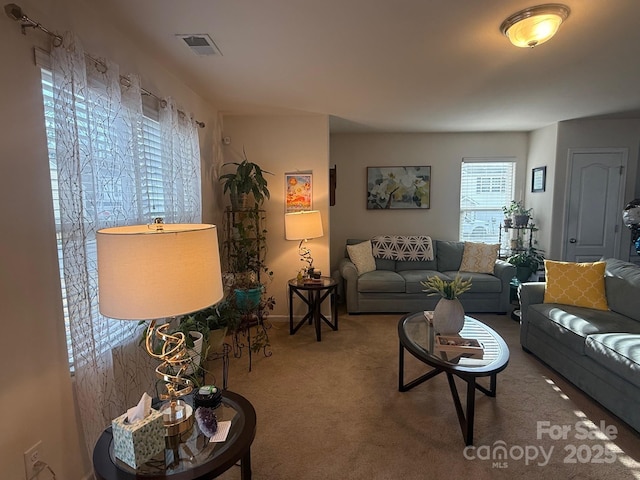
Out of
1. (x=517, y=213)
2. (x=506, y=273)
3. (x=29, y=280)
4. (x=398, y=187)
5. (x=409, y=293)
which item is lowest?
(x=409, y=293)

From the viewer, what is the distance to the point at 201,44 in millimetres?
2090

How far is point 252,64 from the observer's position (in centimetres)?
238

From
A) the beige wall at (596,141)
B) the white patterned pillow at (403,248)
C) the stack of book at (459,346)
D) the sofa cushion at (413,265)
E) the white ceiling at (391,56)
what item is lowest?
the stack of book at (459,346)

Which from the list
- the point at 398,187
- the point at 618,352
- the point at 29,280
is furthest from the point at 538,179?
the point at 29,280

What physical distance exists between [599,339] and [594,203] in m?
2.86

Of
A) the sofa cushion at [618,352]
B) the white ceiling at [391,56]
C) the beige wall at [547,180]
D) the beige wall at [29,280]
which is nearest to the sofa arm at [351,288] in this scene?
the white ceiling at [391,56]

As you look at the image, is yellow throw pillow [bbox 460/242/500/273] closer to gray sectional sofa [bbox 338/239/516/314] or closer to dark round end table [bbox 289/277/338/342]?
gray sectional sofa [bbox 338/239/516/314]

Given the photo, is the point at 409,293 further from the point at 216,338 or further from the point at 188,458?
the point at 188,458

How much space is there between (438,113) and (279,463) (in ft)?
11.8

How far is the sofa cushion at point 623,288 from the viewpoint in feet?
8.42

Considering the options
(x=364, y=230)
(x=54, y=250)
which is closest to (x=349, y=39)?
(x=54, y=250)

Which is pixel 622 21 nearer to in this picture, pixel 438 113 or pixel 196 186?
pixel 438 113

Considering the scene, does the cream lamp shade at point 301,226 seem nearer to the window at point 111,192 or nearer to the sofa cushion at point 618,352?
the window at point 111,192

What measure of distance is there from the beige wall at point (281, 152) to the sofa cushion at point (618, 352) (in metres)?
2.50
